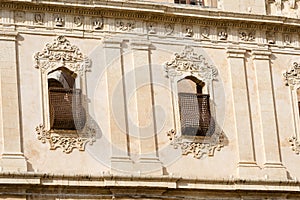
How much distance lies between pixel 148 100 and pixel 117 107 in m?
0.84

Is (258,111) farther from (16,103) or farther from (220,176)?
(16,103)

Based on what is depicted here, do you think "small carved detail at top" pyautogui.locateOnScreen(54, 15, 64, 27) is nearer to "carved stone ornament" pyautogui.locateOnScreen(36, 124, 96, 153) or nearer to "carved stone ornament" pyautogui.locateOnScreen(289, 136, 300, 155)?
"carved stone ornament" pyautogui.locateOnScreen(36, 124, 96, 153)

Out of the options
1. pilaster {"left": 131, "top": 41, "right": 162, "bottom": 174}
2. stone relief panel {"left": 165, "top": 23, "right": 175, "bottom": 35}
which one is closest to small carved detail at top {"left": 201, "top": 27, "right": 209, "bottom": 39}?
stone relief panel {"left": 165, "top": 23, "right": 175, "bottom": 35}

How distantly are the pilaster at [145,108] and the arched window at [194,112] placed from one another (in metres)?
0.82

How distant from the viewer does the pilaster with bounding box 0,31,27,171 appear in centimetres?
2639

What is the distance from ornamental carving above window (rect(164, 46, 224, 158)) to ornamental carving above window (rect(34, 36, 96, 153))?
2.20 m

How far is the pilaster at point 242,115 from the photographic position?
2862 cm

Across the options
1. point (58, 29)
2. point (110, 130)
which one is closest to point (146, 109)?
point (110, 130)

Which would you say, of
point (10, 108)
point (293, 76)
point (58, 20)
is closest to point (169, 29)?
point (58, 20)

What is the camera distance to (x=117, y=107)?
91.4 ft

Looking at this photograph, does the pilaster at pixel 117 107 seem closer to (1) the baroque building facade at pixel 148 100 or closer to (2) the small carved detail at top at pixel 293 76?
(1) the baroque building facade at pixel 148 100

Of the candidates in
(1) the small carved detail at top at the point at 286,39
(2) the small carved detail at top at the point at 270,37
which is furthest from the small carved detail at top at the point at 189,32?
(1) the small carved detail at top at the point at 286,39

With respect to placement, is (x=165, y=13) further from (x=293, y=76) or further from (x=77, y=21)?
(x=293, y=76)

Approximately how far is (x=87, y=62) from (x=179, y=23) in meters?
2.74
